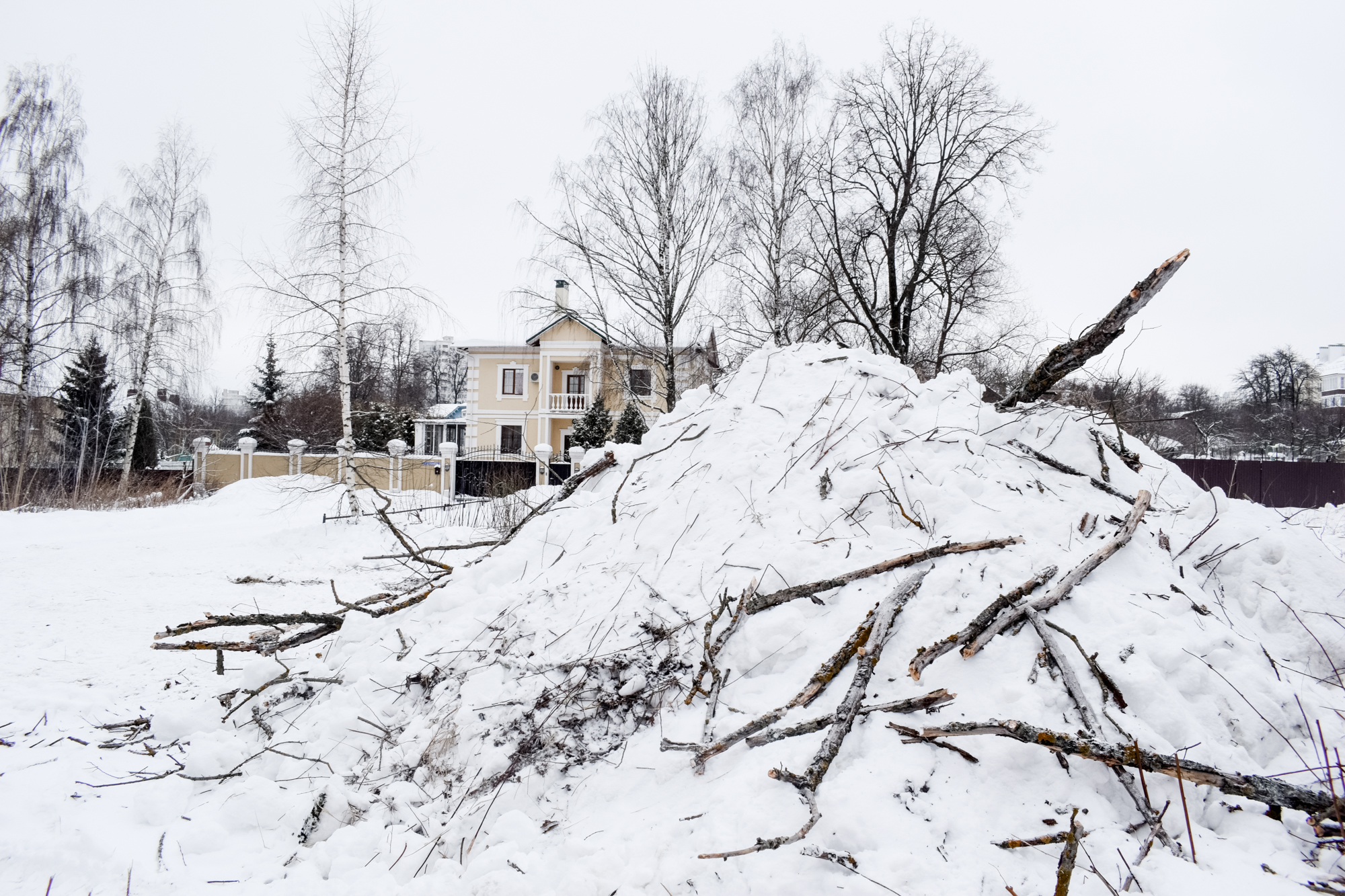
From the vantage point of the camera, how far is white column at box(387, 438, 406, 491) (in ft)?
43.6

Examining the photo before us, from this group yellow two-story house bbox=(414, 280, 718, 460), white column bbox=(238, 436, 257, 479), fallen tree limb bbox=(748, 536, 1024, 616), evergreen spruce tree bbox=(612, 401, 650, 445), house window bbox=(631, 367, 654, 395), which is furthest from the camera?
yellow two-story house bbox=(414, 280, 718, 460)

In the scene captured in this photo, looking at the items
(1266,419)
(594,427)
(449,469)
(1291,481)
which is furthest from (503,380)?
(1266,419)

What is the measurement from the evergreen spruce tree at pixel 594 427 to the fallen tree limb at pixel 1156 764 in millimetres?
19347

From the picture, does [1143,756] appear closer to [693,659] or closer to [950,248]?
[693,659]

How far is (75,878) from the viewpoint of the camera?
193 centimetres

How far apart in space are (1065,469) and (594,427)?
1860 cm

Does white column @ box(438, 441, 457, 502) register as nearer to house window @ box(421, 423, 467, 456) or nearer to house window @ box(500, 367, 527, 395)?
house window @ box(500, 367, 527, 395)

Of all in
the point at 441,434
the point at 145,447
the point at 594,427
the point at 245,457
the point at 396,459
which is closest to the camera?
the point at 396,459

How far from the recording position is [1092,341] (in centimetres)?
332

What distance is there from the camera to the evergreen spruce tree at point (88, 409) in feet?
50.1

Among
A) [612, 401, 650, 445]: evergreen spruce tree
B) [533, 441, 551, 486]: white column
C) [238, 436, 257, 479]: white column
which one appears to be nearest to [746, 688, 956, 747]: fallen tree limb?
[533, 441, 551, 486]: white column

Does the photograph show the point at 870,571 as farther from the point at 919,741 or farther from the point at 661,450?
the point at 661,450

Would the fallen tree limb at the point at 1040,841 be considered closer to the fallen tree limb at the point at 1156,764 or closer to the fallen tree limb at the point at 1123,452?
the fallen tree limb at the point at 1156,764

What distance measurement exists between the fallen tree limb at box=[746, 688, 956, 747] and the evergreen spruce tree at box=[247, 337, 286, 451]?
29.1m
